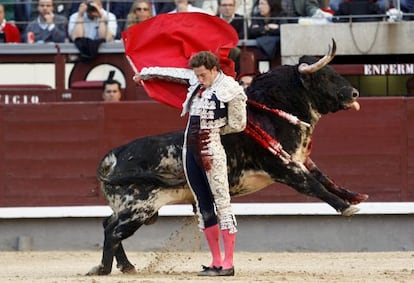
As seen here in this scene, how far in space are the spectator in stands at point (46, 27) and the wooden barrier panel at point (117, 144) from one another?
123cm

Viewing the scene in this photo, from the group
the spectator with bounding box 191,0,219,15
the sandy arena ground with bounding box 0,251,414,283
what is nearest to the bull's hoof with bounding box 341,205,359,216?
the sandy arena ground with bounding box 0,251,414,283

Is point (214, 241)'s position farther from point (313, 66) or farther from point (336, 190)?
point (313, 66)

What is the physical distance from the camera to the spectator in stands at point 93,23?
12438mm

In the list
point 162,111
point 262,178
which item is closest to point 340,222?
point 162,111

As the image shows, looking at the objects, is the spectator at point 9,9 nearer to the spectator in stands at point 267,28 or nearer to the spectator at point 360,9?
the spectator in stands at point 267,28

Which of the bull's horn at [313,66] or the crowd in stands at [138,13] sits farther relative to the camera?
the crowd in stands at [138,13]

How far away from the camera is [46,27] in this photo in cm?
1263

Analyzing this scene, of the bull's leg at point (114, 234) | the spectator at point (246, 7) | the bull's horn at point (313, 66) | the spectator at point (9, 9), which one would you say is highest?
the bull's horn at point (313, 66)

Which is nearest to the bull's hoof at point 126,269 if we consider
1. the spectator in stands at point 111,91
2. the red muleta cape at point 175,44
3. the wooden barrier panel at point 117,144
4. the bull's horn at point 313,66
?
the red muleta cape at point 175,44

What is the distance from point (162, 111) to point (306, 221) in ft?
4.63

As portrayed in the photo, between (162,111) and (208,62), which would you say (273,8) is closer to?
(162,111)

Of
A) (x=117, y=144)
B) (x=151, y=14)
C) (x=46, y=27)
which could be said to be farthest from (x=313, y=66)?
(x=46, y=27)

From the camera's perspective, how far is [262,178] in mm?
8320

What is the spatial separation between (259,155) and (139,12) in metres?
4.20
